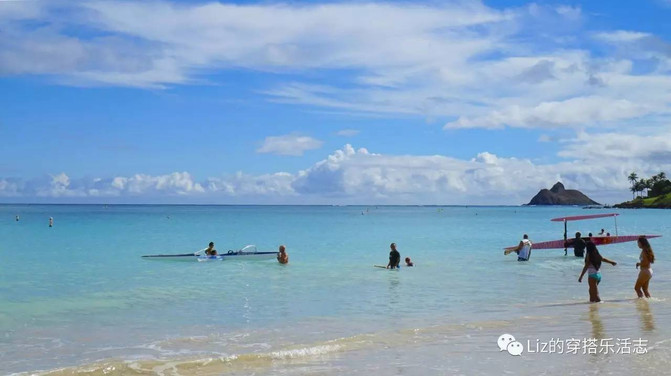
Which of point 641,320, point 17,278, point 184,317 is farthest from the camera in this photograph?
point 17,278

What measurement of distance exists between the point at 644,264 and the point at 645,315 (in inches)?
98.1

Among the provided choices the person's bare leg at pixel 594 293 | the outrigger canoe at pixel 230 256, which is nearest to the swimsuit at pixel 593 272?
the person's bare leg at pixel 594 293

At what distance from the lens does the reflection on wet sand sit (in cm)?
1501

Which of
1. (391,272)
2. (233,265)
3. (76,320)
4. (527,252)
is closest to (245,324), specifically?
(76,320)

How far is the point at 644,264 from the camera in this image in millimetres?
18781

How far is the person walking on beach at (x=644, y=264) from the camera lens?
18.4m

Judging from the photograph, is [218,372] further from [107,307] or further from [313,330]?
[107,307]

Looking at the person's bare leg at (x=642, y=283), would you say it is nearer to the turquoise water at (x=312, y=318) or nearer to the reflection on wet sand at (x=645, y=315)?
the reflection on wet sand at (x=645, y=315)

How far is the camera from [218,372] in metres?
11.9

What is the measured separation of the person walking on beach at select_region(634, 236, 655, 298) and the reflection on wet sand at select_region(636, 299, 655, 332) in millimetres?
438

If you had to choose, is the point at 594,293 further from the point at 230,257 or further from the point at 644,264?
the point at 230,257

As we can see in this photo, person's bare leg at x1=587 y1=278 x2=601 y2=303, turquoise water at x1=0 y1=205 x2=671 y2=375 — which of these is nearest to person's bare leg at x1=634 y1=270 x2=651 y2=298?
turquoise water at x1=0 y1=205 x2=671 y2=375

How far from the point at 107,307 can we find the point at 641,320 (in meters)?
16.4

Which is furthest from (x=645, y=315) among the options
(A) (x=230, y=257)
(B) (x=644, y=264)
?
(A) (x=230, y=257)
